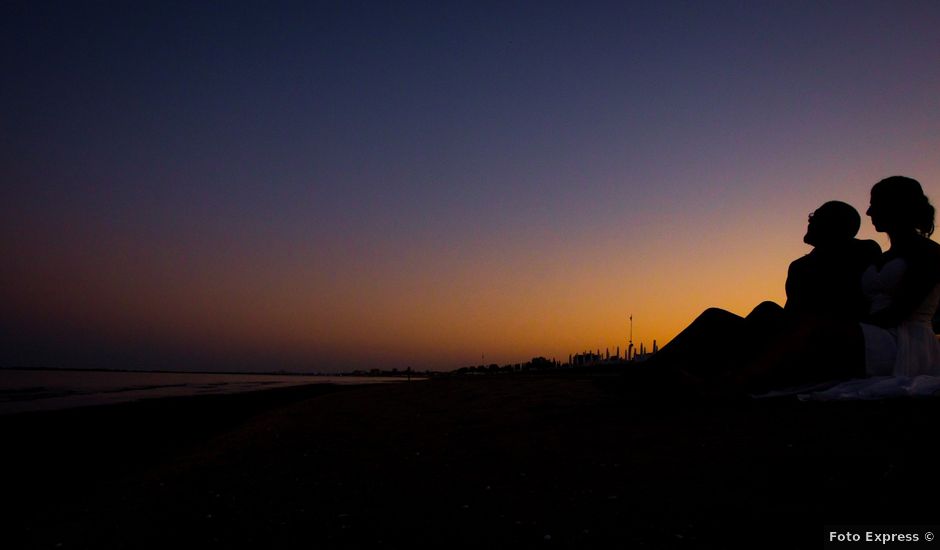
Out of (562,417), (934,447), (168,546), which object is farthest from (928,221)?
(168,546)

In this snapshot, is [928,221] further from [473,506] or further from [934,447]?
[473,506]

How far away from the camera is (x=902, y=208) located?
480cm

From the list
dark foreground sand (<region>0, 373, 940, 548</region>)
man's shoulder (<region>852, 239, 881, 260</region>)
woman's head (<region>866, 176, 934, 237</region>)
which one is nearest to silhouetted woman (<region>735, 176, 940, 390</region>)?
woman's head (<region>866, 176, 934, 237</region>)

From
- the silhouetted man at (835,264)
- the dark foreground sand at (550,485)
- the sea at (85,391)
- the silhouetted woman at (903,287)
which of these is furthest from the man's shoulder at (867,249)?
the sea at (85,391)

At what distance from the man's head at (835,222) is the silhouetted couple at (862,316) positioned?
11mm


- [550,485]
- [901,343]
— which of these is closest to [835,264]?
[901,343]

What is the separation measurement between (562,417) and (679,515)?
3057 millimetres

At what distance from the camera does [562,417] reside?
19.3 ft

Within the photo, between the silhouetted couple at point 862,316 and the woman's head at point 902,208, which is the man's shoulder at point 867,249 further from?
the woman's head at point 902,208

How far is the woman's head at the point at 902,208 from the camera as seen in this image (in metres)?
4.79

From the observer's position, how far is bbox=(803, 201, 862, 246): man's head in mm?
5430

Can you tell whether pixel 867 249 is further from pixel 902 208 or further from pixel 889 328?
pixel 889 328

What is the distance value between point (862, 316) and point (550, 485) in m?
4.00

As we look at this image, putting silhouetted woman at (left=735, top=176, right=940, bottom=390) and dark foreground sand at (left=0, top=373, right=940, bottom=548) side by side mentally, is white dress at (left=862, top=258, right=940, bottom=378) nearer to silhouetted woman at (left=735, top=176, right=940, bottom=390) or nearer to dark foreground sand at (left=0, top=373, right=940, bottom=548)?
silhouetted woman at (left=735, top=176, right=940, bottom=390)
